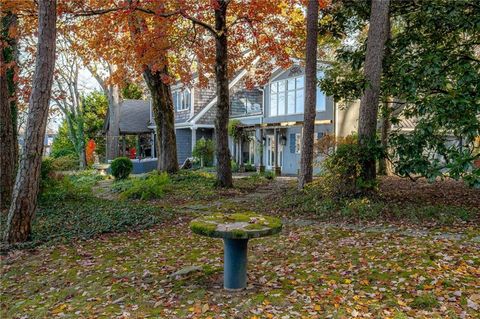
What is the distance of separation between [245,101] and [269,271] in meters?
22.8

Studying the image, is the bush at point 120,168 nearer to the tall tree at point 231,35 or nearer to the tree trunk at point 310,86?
the tall tree at point 231,35

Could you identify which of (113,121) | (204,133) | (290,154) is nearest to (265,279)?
(290,154)

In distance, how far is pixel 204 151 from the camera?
1014 inches

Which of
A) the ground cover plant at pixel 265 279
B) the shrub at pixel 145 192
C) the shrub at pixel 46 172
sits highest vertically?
the shrub at pixel 46 172

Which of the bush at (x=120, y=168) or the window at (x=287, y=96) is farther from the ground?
the window at (x=287, y=96)

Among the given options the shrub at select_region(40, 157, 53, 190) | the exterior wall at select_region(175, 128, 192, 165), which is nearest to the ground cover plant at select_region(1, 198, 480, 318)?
the shrub at select_region(40, 157, 53, 190)

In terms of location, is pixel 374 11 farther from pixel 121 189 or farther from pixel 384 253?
pixel 121 189

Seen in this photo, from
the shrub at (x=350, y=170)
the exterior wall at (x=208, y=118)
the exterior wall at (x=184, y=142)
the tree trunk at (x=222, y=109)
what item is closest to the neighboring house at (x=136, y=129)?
the exterior wall at (x=184, y=142)

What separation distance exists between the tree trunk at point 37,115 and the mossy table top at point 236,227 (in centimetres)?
377

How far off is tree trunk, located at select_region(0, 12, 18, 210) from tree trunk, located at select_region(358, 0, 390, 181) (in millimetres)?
8834

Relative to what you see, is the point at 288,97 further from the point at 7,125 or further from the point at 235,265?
the point at 235,265

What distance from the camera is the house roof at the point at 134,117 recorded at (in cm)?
3291

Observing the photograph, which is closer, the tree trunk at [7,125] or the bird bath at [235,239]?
the bird bath at [235,239]

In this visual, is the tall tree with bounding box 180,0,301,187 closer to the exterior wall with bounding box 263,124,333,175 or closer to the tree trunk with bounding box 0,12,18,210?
the exterior wall with bounding box 263,124,333,175
